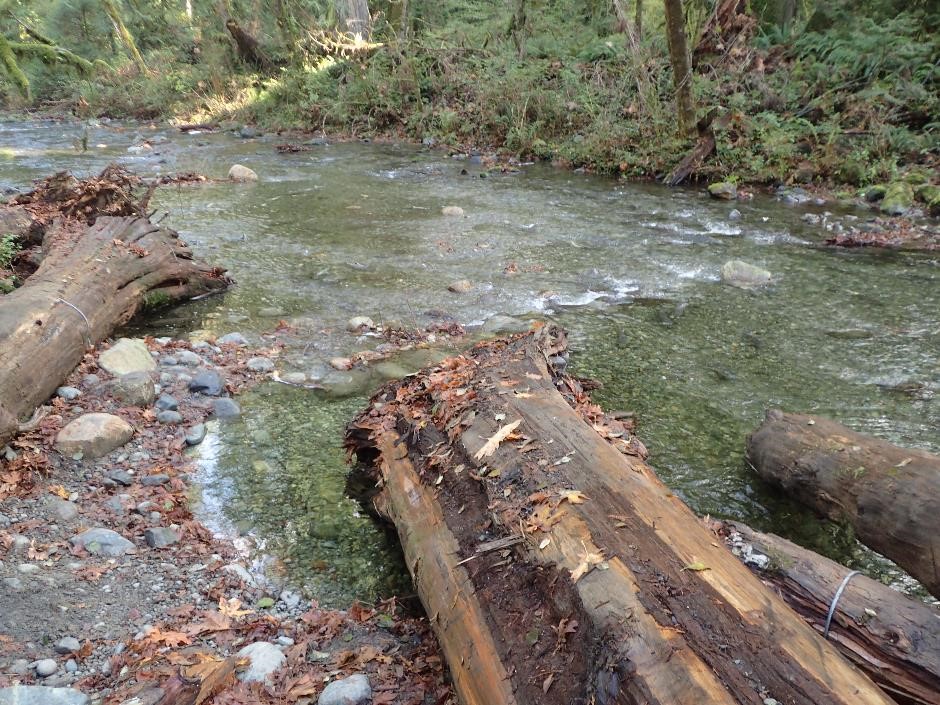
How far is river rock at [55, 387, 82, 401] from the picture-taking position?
414 cm

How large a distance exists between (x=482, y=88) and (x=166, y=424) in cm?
1407

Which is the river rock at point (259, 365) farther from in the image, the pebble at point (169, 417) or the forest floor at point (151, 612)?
the forest floor at point (151, 612)

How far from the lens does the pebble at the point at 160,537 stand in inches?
121

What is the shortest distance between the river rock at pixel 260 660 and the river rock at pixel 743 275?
5.91 m

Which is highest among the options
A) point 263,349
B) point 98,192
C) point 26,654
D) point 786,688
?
point 98,192

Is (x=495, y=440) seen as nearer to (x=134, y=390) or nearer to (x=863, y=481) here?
(x=863, y=481)

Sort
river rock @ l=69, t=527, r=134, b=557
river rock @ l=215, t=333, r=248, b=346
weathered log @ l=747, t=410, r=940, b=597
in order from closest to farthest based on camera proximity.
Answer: weathered log @ l=747, t=410, r=940, b=597 < river rock @ l=69, t=527, r=134, b=557 < river rock @ l=215, t=333, r=248, b=346

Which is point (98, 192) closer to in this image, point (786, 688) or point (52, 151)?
point (786, 688)

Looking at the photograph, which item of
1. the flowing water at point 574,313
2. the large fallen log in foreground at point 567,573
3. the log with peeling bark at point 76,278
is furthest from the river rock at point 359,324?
the large fallen log in foreground at point 567,573

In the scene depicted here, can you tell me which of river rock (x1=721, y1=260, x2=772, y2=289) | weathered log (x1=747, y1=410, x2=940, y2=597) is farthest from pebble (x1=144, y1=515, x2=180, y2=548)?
river rock (x1=721, y1=260, x2=772, y2=289)

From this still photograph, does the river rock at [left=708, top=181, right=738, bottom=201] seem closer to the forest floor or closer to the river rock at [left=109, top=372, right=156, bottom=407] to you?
the river rock at [left=109, top=372, right=156, bottom=407]

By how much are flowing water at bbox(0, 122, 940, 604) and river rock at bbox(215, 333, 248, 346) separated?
0.55ft

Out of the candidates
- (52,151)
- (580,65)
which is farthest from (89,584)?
(580,65)

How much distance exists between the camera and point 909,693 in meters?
2.03
